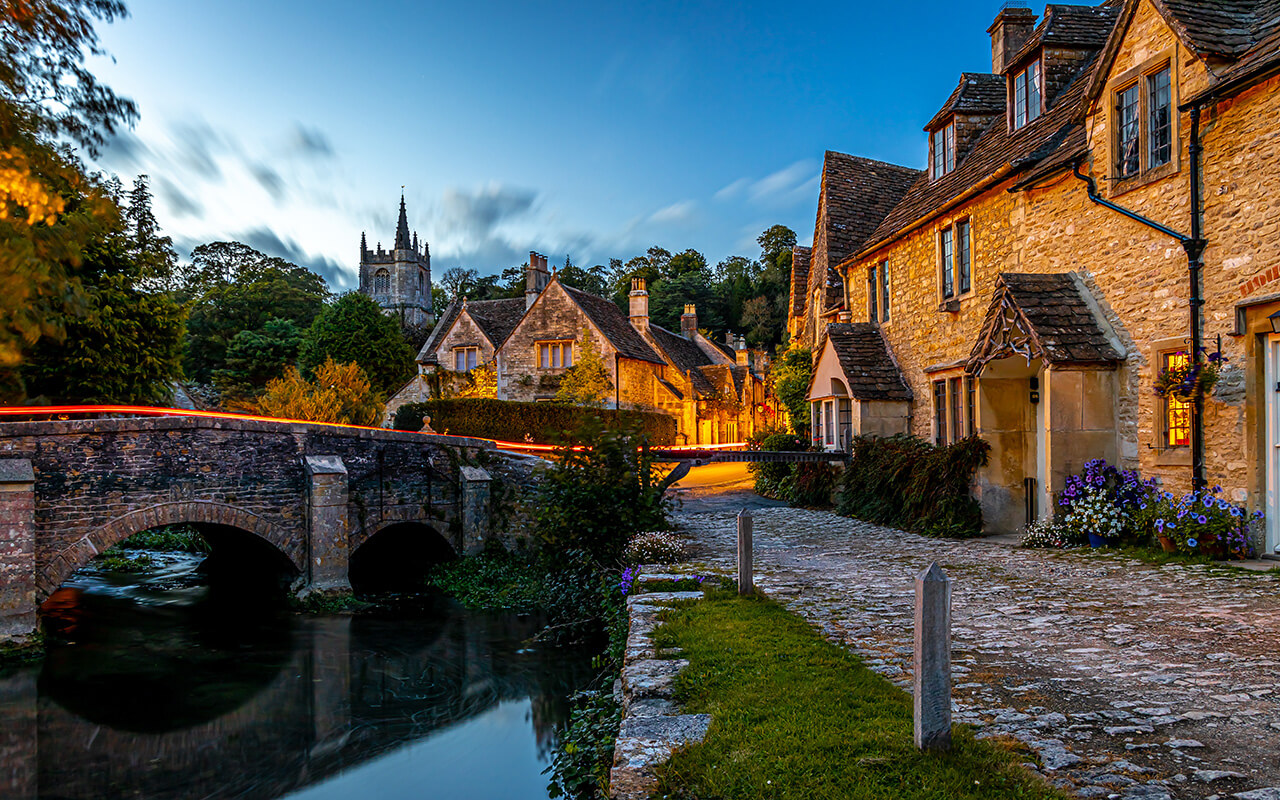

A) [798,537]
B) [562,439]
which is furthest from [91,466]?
[798,537]

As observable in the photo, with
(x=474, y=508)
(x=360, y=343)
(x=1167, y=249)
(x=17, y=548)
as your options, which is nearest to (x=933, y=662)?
(x=1167, y=249)

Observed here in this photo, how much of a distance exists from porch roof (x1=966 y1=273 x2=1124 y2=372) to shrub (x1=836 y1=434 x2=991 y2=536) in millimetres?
2029

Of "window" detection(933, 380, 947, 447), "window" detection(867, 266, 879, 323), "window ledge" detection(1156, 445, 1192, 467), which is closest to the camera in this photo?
"window ledge" detection(1156, 445, 1192, 467)

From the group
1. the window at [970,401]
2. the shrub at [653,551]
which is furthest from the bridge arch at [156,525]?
the window at [970,401]

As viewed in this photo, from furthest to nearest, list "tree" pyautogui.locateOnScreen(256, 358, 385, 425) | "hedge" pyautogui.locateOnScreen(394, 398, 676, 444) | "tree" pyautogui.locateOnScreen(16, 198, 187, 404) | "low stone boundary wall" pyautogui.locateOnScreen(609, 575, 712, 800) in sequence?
"hedge" pyautogui.locateOnScreen(394, 398, 676, 444) < "tree" pyautogui.locateOnScreen(256, 358, 385, 425) < "tree" pyautogui.locateOnScreen(16, 198, 187, 404) < "low stone boundary wall" pyautogui.locateOnScreen(609, 575, 712, 800)

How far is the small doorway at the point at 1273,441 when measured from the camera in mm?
8602

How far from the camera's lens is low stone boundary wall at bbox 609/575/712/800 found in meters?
3.94

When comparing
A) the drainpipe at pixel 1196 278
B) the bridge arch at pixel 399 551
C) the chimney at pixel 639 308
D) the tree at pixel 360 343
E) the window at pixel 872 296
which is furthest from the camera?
the tree at pixel 360 343

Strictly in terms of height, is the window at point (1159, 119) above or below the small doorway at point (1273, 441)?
above

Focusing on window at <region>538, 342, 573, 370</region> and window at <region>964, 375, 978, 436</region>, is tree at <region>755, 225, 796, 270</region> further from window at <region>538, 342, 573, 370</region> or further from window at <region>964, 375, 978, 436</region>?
window at <region>964, 375, 978, 436</region>

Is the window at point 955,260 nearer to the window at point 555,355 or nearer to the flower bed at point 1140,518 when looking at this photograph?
the flower bed at point 1140,518

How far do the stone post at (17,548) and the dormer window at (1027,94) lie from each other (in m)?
19.0

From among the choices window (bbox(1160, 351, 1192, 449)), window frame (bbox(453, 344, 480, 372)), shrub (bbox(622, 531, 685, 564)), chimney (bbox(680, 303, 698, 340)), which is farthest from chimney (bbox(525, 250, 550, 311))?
window (bbox(1160, 351, 1192, 449))

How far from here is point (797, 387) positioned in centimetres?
2339
